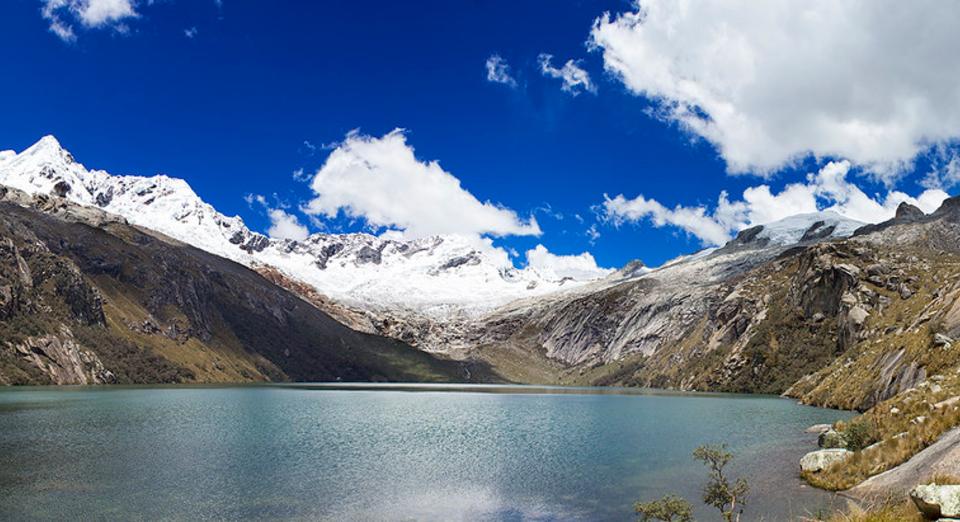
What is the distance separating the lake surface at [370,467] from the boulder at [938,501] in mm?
11774

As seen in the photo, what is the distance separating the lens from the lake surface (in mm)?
38781

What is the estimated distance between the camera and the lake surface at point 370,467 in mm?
38781

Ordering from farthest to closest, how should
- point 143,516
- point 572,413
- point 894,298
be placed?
point 894,298 < point 572,413 < point 143,516

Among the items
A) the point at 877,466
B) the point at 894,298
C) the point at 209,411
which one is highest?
the point at 894,298

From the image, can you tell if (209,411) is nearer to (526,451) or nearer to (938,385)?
(526,451)

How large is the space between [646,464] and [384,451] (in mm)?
25462

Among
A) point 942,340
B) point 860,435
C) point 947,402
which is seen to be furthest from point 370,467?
point 942,340

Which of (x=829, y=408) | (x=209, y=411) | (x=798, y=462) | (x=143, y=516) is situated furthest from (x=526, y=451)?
(x=829, y=408)

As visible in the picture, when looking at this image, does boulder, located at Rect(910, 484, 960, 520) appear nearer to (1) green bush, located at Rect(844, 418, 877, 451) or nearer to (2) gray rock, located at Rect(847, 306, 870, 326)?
(1) green bush, located at Rect(844, 418, 877, 451)

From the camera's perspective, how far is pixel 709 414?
10962cm

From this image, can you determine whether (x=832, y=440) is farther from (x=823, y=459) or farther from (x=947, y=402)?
(x=947, y=402)

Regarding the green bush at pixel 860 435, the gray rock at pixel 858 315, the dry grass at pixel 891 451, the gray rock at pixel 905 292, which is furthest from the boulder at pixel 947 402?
the gray rock at pixel 858 315

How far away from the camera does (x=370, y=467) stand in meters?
54.9

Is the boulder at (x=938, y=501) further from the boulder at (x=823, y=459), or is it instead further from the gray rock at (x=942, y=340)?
the gray rock at (x=942, y=340)
